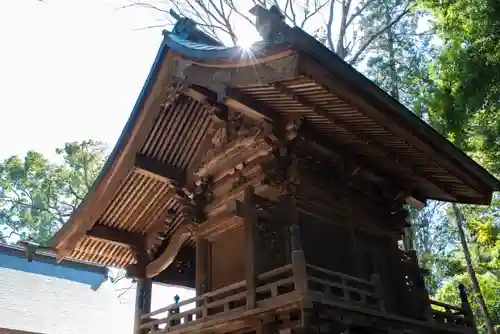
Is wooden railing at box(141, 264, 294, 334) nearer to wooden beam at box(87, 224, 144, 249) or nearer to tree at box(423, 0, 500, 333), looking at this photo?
wooden beam at box(87, 224, 144, 249)

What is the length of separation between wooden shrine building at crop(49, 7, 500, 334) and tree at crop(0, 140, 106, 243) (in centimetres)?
1381

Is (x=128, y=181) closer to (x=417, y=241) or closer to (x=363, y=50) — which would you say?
(x=363, y=50)

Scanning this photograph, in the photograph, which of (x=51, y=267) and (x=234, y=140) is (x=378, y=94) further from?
(x=51, y=267)

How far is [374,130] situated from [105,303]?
35.1 feet

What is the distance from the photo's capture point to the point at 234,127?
6844 mm

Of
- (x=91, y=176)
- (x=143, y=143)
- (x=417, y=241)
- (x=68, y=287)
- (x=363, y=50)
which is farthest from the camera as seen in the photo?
(x=417, y=241)

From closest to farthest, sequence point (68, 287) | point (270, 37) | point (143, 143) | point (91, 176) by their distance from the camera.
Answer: point (270, 37)
point (143, 143)
point (68, 287)
point (91, 176)

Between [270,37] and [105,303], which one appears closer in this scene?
[270,37]

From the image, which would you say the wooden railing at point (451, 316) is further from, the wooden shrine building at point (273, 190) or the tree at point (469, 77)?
the tree at point (469, 77)

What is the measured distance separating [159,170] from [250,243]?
2.38m

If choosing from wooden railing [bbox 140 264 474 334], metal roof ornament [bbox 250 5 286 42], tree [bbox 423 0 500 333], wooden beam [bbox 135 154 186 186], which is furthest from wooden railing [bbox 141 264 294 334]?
tree [bbox 423 0 500 333]

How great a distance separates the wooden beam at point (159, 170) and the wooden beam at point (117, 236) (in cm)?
149

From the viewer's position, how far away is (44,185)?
23.7 m

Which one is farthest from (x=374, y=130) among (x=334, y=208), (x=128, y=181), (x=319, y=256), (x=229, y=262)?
(x=128, y=181)
